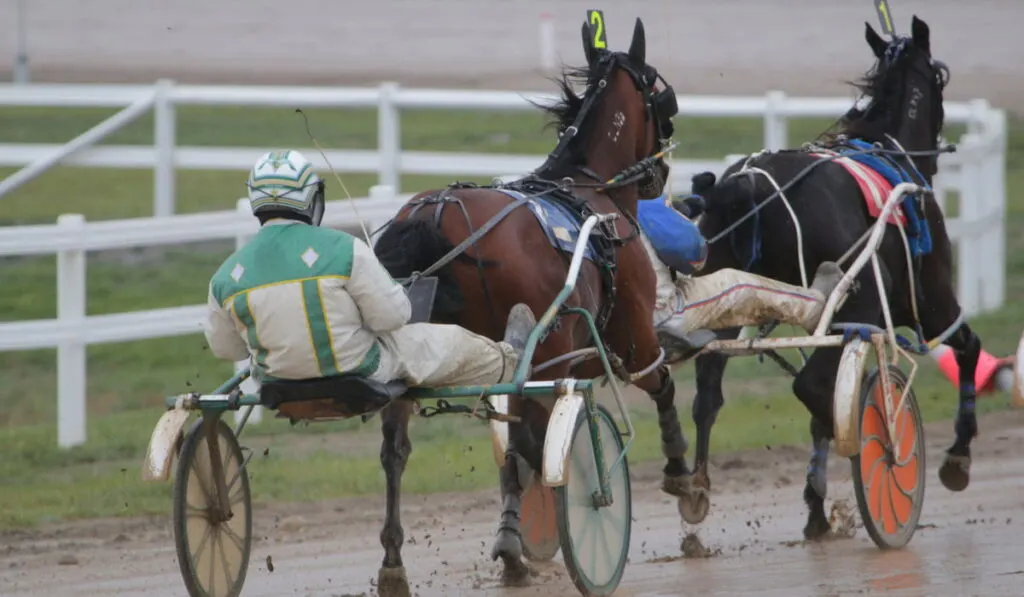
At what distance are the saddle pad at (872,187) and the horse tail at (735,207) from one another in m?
0.48

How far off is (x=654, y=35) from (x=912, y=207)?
17631mm

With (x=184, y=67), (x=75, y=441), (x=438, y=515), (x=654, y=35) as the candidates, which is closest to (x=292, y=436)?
(x=75, y=441)

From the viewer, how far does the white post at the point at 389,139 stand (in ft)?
43.3

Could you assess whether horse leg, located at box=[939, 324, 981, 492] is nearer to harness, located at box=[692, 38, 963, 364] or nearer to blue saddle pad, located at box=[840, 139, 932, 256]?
harness, located at box=[692, 38, 963, 364]

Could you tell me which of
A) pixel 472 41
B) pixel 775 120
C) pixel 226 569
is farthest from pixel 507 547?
pixel 472 41

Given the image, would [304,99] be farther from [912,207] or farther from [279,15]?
[279,15]

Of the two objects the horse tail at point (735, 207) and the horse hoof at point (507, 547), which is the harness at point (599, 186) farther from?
the horse hoof at point (507, 547)

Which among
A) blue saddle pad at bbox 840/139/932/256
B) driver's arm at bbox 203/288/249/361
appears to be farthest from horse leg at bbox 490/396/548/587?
blue saddle pad at bbox 840/139/932/256

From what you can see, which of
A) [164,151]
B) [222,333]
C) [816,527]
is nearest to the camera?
[222,333]

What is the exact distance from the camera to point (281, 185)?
228 inches

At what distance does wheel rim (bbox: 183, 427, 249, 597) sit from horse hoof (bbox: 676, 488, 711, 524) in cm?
Result: 248

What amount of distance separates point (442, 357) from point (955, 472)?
3.82 m

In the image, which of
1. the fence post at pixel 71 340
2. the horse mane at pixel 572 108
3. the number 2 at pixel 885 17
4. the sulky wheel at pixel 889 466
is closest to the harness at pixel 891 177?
the number 2 at pixel 885 17

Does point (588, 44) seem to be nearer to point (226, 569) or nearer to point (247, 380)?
point (226, 569)
